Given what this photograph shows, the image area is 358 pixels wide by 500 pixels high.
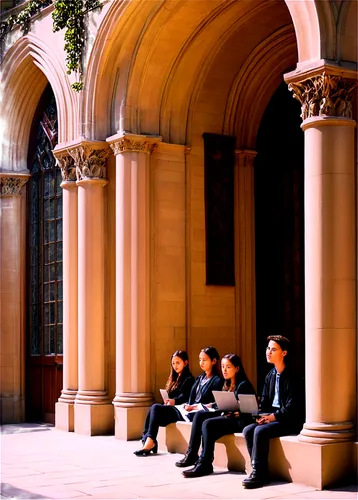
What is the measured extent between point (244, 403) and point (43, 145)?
9.24 metres

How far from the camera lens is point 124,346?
571 inches

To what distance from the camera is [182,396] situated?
504 inches

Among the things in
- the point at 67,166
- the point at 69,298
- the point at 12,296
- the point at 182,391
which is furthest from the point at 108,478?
the point at 12,296

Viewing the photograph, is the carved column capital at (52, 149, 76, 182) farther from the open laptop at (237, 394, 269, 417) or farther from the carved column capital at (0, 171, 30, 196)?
the open laptop at (237, 394, 269, 417)

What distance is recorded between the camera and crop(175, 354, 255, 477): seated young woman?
10.8 meters

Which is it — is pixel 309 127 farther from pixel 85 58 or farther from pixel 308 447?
pixel 85 58

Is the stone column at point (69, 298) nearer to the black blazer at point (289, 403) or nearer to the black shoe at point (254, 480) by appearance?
the black blazer at point (289, 403)

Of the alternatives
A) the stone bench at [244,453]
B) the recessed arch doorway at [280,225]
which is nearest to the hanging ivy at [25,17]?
the recessed arch doorway at [280,225]

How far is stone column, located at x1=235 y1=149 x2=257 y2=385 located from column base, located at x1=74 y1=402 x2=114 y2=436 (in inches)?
95.2

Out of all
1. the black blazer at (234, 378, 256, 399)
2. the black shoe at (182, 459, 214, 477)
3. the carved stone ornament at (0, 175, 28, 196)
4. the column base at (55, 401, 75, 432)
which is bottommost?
the column base at (55, 401, 75, 432)

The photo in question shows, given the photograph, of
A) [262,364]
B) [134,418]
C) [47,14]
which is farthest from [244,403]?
[47,14]

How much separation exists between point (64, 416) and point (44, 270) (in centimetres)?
327

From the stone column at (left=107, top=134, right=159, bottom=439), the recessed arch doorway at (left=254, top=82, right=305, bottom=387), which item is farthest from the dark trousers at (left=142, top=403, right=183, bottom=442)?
the recessed arch doorway at (left=254, top=82, right=305, bottom=387)

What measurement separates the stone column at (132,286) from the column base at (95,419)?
0.60 metres
